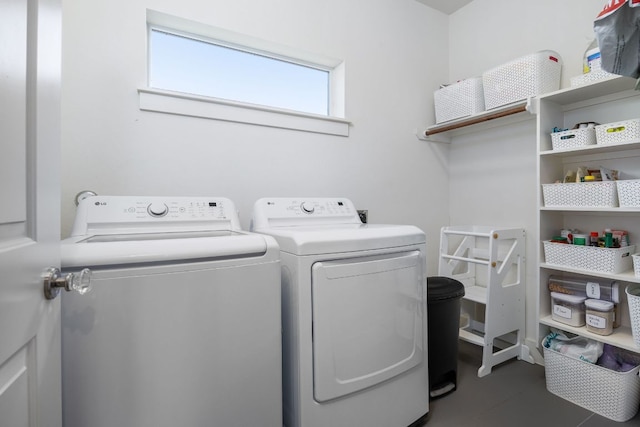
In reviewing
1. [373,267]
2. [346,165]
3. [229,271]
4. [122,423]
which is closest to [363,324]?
[373,267]

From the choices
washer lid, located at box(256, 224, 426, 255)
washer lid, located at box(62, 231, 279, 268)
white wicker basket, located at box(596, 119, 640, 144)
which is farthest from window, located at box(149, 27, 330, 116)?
white wicker basket, located at box(596, 119, 640, 144)

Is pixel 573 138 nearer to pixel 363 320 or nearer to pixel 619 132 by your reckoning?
pixel 619 132

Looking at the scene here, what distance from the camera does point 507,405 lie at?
5.15 ft

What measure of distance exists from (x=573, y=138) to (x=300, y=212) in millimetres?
1538

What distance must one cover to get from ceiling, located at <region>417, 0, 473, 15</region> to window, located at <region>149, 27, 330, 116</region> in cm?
110

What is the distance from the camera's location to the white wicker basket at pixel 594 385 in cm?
143

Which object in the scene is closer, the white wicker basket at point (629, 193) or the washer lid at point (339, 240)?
the washer lid at point (339, 240)

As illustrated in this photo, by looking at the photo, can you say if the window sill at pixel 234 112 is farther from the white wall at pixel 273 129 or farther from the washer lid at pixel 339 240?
the washer lid at pixel 339 240

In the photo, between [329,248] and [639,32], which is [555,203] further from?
[329,248]

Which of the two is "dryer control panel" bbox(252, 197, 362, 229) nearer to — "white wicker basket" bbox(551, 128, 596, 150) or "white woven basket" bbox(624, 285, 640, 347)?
"white wicker basket" bbox(551, 128, 596, 150)

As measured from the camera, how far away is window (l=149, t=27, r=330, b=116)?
1746 mm

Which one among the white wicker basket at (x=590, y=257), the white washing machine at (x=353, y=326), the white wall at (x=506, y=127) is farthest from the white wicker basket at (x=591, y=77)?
the white washing machine at (x=353, y=326)

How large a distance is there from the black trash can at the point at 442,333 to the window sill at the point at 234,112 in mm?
1194

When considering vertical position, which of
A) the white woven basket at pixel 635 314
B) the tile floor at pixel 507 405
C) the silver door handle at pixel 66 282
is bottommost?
the tile floor at pixel 507 405
